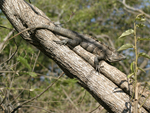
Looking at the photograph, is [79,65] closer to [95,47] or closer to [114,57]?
[95,47]

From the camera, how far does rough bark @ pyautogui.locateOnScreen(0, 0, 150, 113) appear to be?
140 inches

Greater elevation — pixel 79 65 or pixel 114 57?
pixel 79 65

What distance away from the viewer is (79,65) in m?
3.85

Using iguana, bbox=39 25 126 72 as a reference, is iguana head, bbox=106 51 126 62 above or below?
below

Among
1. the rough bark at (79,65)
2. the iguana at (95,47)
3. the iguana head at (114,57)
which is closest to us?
the rough bark at (79,65)

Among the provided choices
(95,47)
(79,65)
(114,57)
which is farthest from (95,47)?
(79,65)

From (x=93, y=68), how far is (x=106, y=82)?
0.49 m

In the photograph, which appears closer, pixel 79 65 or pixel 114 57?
pixel 79 65

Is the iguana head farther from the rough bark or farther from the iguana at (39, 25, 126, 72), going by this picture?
the rough bark

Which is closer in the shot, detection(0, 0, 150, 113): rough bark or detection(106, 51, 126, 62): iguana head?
detection(0, 0, 150, 113): rough bark

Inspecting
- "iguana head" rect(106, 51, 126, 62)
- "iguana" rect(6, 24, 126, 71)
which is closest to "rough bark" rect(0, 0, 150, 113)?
"iguana" rect(6, 24, 126, 71)

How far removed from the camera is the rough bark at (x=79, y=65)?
11.7ft

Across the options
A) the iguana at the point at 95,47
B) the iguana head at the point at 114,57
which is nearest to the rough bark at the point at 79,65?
the iguana at the point at 95,47

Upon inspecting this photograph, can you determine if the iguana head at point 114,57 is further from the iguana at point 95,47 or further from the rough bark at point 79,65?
the rough bark at point 79,65
